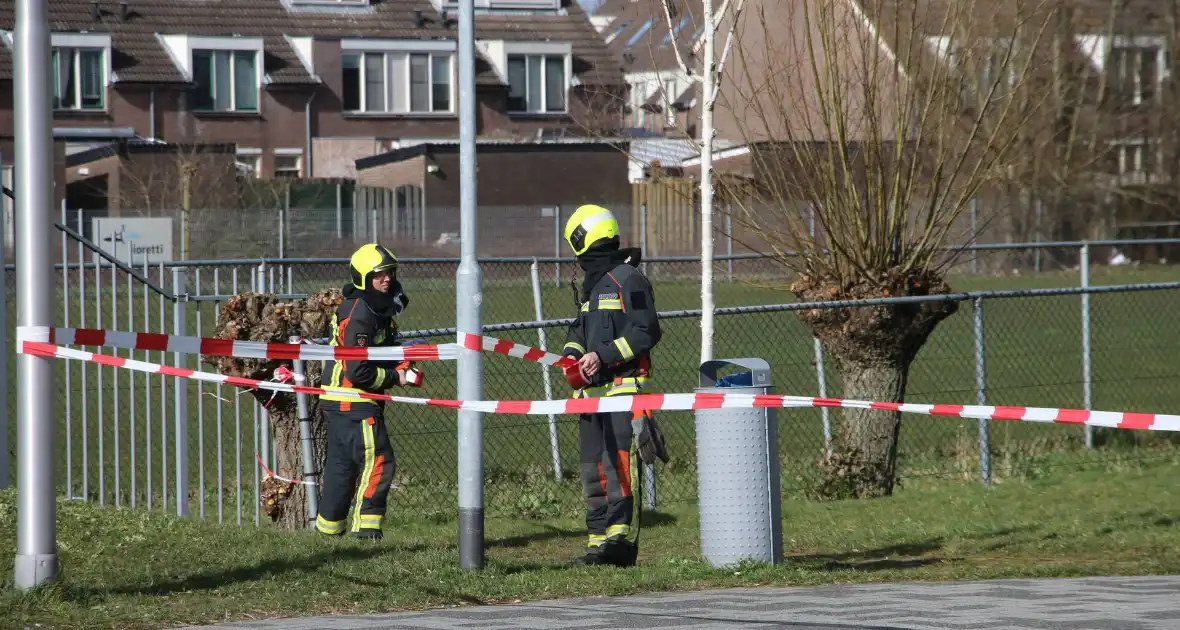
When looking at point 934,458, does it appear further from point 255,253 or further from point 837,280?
point 255,253

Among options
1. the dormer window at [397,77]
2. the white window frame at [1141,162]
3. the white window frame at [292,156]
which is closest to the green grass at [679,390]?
the white window frame at [1141,162]

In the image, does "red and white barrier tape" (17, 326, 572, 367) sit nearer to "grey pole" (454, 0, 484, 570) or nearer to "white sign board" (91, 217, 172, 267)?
"grey pole" (454, 0, 484, 570)

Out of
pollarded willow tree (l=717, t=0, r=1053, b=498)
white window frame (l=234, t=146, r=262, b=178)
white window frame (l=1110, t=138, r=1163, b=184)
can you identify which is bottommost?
pollarded willow tree (l=717, t=0, r=1053, b=498)

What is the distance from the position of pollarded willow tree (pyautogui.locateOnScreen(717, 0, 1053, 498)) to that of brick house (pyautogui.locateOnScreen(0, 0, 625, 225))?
28.1 metres

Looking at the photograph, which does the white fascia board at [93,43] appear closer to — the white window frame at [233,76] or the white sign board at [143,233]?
the white window frame at [233,76]

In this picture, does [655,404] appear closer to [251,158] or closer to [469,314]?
[469,314]

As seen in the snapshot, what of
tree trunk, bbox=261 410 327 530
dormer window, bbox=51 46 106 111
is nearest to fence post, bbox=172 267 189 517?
tree trunk, bbox=261 410 327 530

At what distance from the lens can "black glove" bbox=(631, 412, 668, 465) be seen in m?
7.31

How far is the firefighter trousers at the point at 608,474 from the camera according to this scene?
742 centimetres

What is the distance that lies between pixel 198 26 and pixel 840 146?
3483cm

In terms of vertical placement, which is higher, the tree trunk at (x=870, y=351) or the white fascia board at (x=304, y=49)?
the white fascia board at (x=304, y=49)

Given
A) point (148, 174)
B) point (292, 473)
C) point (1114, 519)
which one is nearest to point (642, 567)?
point (292, 473)

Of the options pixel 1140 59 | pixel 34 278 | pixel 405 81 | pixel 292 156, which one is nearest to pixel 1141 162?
pixel 1140 59

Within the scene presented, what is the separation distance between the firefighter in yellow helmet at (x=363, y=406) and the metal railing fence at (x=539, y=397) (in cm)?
48
